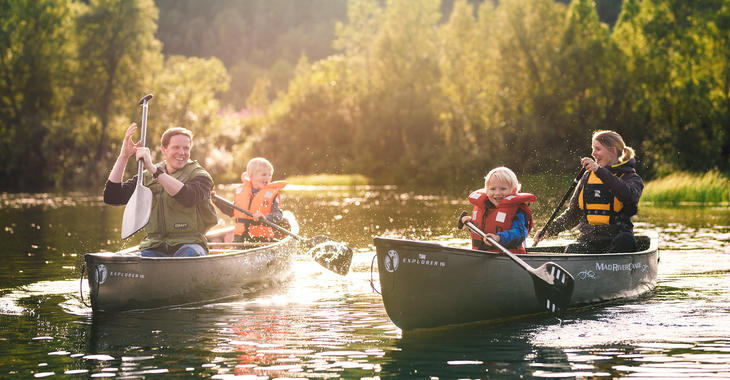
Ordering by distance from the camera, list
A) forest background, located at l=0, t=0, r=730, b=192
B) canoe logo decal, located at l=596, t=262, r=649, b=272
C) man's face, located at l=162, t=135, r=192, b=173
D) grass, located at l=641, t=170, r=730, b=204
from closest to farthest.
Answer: man's face, located at l=162, t=135, r=192, b=173 → canoe logo decal, located at l=596, t=262, r=649, b=272 → grass, located at l=641, t=170, r=730, b=204 → forest background, located at l=0, t=0, r=730, b=192

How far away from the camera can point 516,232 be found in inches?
314

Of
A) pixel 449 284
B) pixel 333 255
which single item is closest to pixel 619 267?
pixel 449 284

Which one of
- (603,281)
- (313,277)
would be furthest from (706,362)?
(313,277)

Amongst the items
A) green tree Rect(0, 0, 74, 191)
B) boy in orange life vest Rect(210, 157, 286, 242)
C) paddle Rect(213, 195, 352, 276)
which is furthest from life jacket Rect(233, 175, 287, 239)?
green tree Rect(0, 0, 74, 191)

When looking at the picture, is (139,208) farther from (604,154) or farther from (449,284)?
(604,154)

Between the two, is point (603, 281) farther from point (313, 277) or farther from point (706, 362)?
point (313, 277)

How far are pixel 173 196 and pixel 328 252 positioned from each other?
8.87 ft

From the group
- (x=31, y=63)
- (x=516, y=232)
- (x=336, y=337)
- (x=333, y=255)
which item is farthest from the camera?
(x=31, y=63)

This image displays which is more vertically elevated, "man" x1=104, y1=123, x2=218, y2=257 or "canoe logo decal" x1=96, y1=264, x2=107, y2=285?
"man" x1=104, y1=123, x2=218, y2=257

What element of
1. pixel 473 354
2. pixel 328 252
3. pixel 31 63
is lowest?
pixel 473 354

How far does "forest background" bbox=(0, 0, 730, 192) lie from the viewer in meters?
36.1

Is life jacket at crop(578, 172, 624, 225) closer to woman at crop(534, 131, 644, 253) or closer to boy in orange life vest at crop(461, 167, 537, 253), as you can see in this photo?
woman at crop(534, 131, 644, 253)

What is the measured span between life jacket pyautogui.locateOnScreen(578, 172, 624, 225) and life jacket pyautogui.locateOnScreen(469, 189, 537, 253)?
4.15 ft

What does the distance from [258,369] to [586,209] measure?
4442 millimetres
